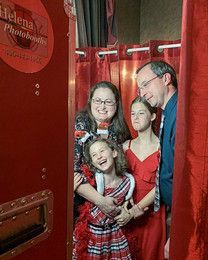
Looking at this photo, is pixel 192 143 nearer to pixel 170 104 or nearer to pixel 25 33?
pixel 25 33

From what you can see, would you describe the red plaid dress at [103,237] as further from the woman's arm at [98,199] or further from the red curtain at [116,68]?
the red curtain at [116,68]

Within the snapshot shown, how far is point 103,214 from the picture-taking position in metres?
1.51

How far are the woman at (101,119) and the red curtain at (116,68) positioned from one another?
0.21 ft

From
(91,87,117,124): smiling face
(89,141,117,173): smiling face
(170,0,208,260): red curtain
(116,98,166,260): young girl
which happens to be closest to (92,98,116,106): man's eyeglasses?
(91,87,117,124): smiling face

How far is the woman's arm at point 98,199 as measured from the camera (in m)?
1.50

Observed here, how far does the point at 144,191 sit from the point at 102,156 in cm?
31

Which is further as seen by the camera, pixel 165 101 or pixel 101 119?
pixel 101 119

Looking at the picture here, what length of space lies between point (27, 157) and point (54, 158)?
3.7 inches

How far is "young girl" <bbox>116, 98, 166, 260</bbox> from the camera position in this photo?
1.52m

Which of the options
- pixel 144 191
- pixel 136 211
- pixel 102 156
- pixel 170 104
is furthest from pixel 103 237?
pixel 170 104

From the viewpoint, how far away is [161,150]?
4.78 ft

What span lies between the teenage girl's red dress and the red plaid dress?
2.7 inches

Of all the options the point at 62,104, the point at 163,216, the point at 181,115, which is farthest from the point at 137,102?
the point at 62,104

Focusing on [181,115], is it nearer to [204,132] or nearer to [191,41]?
[204,132]
